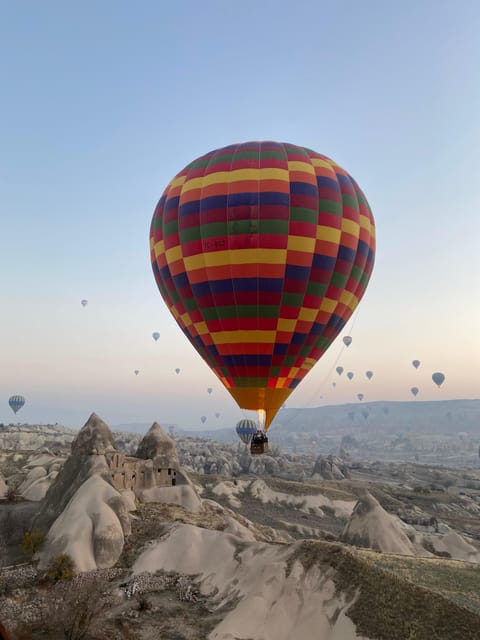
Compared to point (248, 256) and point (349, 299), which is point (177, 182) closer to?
point (248, 256)

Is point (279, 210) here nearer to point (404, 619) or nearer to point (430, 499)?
point (404, 619)

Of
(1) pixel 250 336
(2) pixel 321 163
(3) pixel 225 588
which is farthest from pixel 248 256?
(3) pixel 225 588

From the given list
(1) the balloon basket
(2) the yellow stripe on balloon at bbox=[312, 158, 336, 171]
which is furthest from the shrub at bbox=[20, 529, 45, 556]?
(2) the yellow stripe on balloon at bbox=[312, 158, 336, 171]

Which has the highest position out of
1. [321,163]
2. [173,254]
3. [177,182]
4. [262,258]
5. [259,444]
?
[321,163]

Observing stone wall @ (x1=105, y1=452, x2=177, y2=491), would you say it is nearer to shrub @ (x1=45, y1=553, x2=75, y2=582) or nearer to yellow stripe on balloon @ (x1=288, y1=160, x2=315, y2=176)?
shrub @ (x1=45, y1=553, x2=75, y2=582)

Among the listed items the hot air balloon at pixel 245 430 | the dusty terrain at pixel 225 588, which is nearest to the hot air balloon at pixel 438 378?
the hot air balloon at pixel 245 430

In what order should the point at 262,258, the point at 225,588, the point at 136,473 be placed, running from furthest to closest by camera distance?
the point at 136,473
the point at 262,258
the point at 225,588

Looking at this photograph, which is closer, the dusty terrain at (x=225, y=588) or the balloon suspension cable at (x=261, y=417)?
the dusty terrain at (x=225, y=588)

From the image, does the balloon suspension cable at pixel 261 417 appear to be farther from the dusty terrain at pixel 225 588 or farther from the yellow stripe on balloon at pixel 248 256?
the yellow stripe on balloon at pixel 248 256
